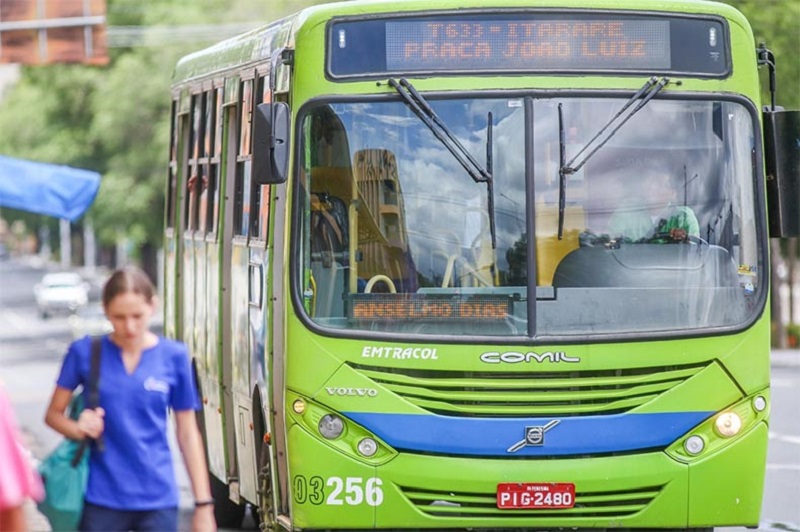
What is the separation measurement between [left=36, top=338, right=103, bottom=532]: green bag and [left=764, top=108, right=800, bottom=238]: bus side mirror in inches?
160

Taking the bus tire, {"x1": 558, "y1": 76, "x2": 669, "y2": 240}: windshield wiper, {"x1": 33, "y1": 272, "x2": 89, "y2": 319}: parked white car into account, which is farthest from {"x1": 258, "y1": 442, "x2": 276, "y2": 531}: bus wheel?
{"x1": 33, "y1": 272, "x2": 89, "y2": 319}: parked white car

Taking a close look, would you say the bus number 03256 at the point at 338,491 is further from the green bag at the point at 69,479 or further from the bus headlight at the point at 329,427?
the green bag at the point at 69,479

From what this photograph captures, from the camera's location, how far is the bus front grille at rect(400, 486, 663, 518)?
30.7 feet

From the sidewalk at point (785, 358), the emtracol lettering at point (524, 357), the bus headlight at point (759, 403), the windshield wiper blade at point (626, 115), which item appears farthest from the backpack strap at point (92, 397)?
the sidewalk at point (785, 358)

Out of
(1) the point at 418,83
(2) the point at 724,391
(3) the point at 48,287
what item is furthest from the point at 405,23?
(3) the point at 48,287

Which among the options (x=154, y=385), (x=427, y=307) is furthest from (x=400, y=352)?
(x=154, y=385)

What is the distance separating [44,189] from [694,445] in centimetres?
1049

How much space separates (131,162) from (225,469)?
45576 mm

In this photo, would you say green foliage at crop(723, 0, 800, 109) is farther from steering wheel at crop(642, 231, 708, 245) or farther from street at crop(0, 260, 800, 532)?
steering wheel at crop(642, 231, 708, 245)

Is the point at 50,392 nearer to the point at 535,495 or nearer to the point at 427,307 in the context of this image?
the point at 427,307

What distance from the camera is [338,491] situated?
942 cm

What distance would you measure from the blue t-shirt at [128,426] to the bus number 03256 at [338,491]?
240 centimetres

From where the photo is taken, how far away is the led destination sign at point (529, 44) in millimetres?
→ 9664

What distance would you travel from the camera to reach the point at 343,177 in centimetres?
962
